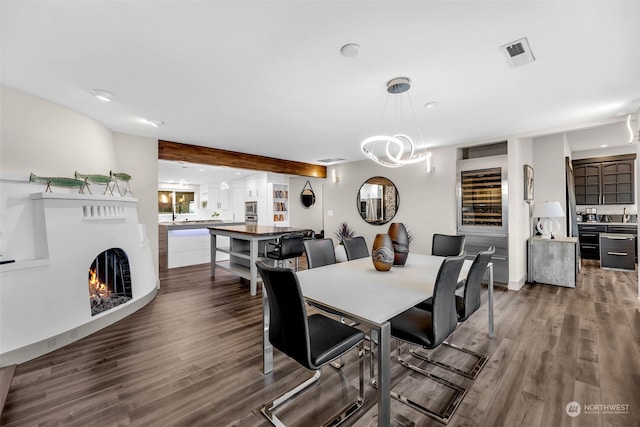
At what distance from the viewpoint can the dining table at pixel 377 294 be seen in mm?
1340

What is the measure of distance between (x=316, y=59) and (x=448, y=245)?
2.60 meters

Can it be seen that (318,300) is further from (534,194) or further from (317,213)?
(317,213)

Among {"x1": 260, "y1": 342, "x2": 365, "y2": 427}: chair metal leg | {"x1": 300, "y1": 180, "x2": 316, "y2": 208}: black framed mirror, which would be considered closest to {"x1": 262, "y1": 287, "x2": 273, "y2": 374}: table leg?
{"x1": 260, "y1": 342, "x2": 365, "y2": 427}: chair metal leg

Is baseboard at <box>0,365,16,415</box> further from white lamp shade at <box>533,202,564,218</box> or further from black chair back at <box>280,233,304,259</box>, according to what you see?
white lamp shade at <box>533,202,564,218</box>

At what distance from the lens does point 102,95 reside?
262cm

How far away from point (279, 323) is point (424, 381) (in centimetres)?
125

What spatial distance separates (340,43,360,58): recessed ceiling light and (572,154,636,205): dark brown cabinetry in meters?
7.31

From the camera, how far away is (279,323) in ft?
5.15

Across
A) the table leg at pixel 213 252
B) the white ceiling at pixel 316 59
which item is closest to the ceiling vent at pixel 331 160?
the white ceiling at pixel 316 59

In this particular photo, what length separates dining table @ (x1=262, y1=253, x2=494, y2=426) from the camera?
1.34 m

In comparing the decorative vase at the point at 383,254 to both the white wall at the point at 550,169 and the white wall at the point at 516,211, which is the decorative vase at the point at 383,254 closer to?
the white wall at the point at 516,211

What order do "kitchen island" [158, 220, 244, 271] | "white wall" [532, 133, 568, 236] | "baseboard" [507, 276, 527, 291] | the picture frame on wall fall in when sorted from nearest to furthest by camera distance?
"baseboard" [507, 276, 527, 291], the picture frame on wall, "white wall" [532, 133, 568, 236], "kitchen island" [158, 220, 244, 271]

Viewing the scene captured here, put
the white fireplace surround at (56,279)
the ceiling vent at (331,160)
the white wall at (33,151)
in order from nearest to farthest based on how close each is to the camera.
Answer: the white fireplace surround at (56,279), the white wall at (33,151), the ceiling vent at (331,160)
